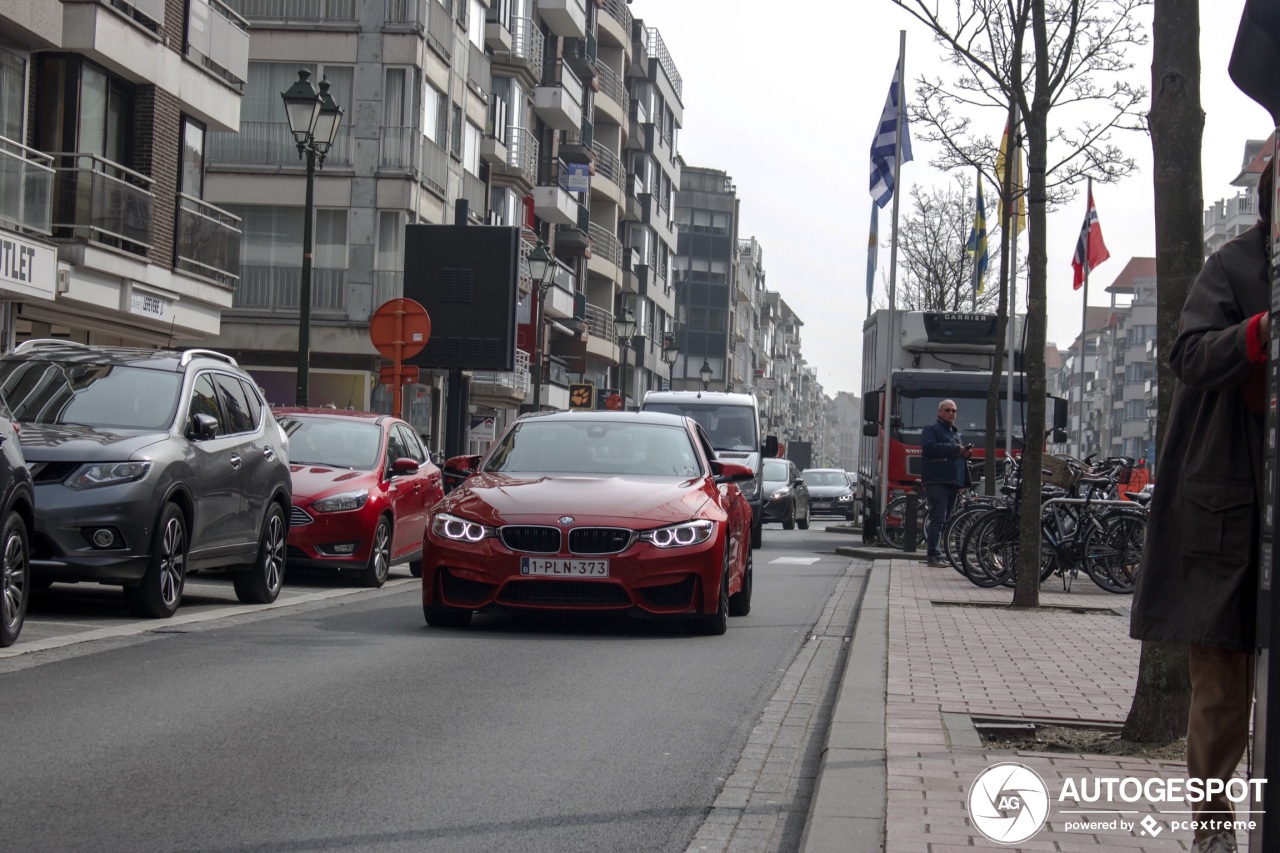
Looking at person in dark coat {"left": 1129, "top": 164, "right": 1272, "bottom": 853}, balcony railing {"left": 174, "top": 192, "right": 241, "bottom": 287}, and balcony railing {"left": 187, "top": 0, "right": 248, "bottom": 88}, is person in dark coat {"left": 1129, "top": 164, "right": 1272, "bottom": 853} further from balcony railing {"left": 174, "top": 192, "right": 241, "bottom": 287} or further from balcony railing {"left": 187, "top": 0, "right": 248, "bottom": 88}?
balcony railing {"left": 187, "top": 0, "right": 248, "bottom": 88}

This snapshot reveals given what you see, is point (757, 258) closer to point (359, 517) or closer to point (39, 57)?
point (39, 57)

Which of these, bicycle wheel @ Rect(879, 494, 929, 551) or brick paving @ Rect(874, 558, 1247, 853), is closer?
brick paving @ Rect(874, 558, 1247, 853)

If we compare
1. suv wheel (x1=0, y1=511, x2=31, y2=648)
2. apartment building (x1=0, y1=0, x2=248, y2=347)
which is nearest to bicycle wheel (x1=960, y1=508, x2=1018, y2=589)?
suv wheel (x1=0, y1=511, x2=31, y2=648)

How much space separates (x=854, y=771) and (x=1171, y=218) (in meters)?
2.63

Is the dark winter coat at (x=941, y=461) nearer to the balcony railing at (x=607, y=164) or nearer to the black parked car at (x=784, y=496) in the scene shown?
the black parked car at (x=784, y=496)

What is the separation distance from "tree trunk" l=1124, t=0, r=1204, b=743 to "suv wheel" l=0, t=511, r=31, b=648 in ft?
19.5

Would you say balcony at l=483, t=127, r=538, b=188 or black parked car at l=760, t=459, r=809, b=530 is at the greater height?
balcony at l=483, t=127, r=538, b=188

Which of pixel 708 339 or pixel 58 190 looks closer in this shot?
pixel 58 190

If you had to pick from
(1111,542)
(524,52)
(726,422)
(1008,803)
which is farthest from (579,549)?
(524,52)

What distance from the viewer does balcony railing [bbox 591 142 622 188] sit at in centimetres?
7018

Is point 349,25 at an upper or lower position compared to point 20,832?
upper

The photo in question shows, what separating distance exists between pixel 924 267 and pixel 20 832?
4450 centimetres

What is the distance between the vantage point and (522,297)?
181 ft

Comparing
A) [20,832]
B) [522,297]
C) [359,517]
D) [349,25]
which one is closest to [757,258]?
[522,297]
